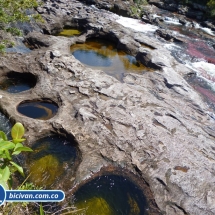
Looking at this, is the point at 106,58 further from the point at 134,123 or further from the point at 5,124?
the point at 5,124

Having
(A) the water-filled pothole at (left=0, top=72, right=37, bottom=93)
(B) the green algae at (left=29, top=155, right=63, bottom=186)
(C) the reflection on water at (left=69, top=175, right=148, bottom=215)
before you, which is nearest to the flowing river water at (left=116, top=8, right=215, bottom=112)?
(C) the reflection on water at (left=69, top=175, right=148, bottom=215)

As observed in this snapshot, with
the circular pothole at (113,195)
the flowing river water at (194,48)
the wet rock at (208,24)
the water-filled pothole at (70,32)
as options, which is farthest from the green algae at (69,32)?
the wet rock at (208,24)

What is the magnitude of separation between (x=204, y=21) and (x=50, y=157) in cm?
3554

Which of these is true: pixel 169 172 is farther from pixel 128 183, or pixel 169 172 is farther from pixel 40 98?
pixel 40 98

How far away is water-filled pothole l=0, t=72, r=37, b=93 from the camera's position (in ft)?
44.5

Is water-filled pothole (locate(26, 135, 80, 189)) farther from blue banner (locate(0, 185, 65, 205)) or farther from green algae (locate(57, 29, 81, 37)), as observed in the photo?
green algae (locate(57, 29, 81, 37))

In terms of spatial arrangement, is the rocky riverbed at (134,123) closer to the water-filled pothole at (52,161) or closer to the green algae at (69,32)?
the water-filled pothole at (52,161)

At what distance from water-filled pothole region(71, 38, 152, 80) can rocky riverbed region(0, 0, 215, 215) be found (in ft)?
4.34

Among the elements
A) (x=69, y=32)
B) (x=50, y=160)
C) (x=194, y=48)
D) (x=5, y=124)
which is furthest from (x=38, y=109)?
(x=194, y=48)

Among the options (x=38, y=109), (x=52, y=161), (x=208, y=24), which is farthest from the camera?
(x=208, y=24)

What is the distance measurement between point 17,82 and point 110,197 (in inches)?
352

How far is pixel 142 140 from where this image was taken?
10.6 metres

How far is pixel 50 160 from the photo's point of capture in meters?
9.66

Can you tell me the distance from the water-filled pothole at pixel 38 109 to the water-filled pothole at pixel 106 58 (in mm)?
5169
